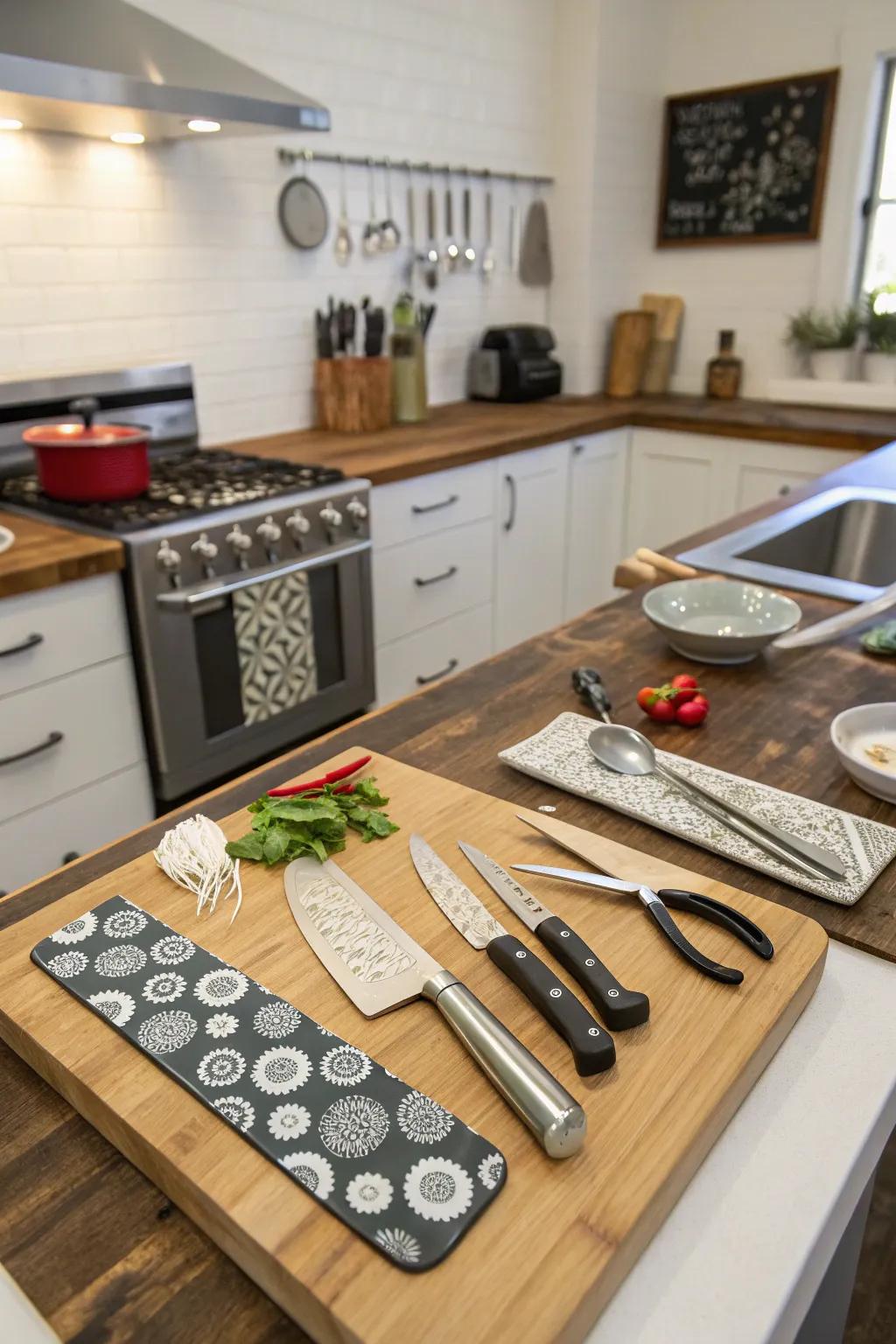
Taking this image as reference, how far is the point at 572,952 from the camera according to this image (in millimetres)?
739

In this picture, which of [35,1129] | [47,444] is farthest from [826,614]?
[47,444]

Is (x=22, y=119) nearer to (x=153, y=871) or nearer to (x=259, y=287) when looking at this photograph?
(x=259, y=287)

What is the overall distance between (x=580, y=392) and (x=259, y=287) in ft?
5.13

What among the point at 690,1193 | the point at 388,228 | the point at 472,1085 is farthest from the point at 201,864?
the point at 388,228

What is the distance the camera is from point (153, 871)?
881mm

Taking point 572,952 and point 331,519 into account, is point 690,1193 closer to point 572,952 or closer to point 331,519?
point 572,952

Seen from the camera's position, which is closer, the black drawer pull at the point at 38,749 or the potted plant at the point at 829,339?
the black drawer pull at the point at 38,749

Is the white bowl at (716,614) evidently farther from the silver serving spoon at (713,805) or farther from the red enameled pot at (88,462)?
the red enameled pot at (88,462)

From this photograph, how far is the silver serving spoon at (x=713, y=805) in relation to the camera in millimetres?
892

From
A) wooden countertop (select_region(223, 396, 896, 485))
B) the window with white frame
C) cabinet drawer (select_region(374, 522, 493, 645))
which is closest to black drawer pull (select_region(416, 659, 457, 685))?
cabinet drawer (select_region(374, 522, 493, 645))

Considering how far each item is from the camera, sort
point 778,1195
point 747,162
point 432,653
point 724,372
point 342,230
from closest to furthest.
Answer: point 778,1195
point 432,653
point 342,230
point 747,162
point 724,372

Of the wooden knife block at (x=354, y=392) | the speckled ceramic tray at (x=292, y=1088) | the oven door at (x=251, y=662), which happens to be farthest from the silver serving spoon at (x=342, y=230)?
the speckled ceramic tray at (x=292, y=1088)

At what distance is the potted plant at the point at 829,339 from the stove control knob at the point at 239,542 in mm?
2510

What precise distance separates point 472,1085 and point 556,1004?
3.3 inches
